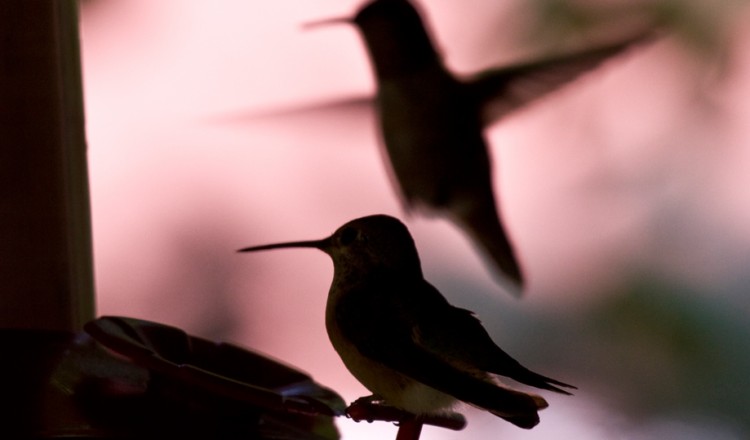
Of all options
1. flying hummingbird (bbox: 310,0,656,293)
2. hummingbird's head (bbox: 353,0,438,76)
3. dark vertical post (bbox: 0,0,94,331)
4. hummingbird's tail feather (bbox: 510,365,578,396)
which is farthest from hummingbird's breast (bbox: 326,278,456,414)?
hummingbird's head (bbox: 353,0,438,76)

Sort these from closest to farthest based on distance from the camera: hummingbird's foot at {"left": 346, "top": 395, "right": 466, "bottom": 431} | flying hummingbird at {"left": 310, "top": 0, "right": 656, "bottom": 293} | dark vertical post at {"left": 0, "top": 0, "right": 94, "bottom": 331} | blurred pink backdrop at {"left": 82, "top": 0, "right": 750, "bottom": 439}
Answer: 1. hummingbird's foot at {"left": 346, "top": 395, "right": 466, "bottom": 431}
2. dark vertical post at {"left": 0, "top": 0, "right": 94, "bottom": 331}
3. flying hummingbird at {"left": 310, "top": 0, "right": 656, "bottom": 293}
4. blurred pink backdrop at {"left": 82, "top": 0, "right": 750, "bottom": 439}

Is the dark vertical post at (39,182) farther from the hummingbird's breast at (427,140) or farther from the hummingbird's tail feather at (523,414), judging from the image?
the hummingbird's breast at (427,140)

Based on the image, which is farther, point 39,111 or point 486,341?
point 39,111

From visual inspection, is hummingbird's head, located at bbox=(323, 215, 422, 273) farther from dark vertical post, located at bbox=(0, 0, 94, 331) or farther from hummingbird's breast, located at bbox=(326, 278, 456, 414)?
dark vertical post, located at bbox=(0, 0, 94, 331)

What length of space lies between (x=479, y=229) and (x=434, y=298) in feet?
5.11

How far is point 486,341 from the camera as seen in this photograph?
4.58ft

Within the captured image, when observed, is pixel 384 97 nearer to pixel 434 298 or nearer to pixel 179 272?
pixel 179 272

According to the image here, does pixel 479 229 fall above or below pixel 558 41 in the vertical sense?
below

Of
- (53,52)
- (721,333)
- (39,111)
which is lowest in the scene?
(721,333)

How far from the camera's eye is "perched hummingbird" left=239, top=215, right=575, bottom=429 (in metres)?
1.27

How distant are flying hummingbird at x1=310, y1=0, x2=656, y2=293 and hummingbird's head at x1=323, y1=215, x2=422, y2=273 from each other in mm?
1363

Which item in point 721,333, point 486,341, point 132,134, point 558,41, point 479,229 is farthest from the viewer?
point 132,134

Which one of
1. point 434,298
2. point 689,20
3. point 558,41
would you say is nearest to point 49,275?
point 434,298

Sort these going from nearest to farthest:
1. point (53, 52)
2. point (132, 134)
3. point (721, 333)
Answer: point (53, 52) < point (721, 333) < point (132, 134)
